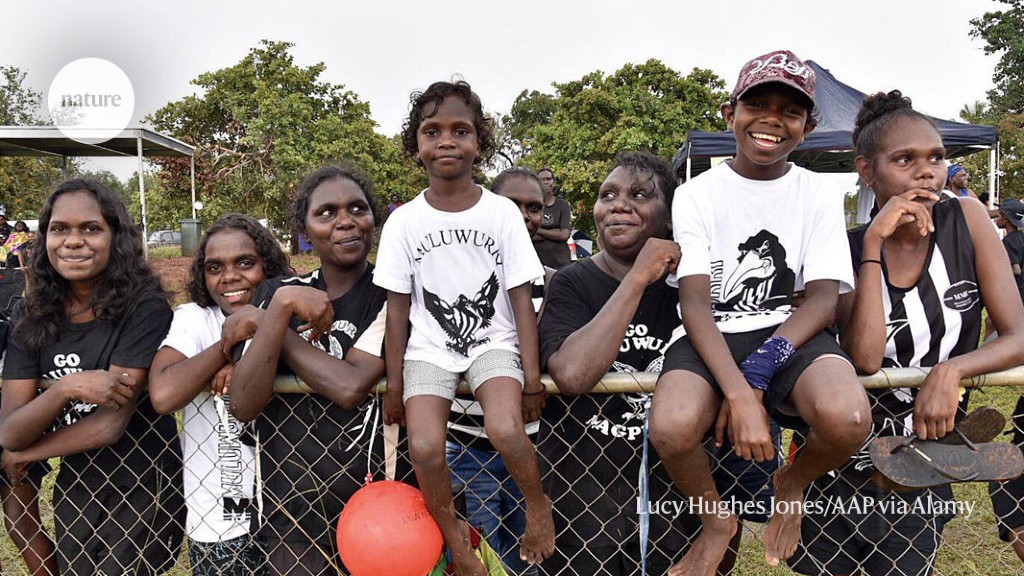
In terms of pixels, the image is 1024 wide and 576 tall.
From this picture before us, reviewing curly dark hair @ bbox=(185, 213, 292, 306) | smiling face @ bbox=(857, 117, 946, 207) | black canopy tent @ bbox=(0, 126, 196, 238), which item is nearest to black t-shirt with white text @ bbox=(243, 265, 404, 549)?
curly dark hair @ bbox=(185, 213, 292, 306)

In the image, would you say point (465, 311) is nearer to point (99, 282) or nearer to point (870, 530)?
point (99, 282)

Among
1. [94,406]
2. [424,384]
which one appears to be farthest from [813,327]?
[94,406]

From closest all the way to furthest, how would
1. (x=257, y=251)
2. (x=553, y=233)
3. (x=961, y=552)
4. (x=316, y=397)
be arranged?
1. (x=316, y=397)
2. (x=257, y=251)
3. (x=961, y=552)
4. (x=553, y=233)

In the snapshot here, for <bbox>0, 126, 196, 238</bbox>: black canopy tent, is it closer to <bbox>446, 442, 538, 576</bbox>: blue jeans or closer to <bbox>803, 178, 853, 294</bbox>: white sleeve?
<bbox>446, 442, 538, 576</bbox>: blue jeans

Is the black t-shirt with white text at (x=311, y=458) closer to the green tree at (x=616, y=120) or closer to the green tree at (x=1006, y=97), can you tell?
the green tree at (x=616, y=120)

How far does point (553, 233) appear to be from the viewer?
5.86m

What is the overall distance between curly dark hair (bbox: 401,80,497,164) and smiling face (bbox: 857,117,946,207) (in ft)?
4.72

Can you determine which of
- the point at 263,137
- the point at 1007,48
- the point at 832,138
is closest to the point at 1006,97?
the point at 1007,48

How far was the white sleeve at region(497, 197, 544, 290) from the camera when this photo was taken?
226 centimetres

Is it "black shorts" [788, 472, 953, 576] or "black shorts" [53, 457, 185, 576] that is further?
"black shorts" [53, 457, 185, 576]

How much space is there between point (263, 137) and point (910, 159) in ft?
74.0

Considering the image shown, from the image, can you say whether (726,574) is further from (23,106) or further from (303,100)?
(23,106)

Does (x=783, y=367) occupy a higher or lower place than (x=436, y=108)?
lower

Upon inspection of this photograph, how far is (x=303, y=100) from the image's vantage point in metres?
23.4
